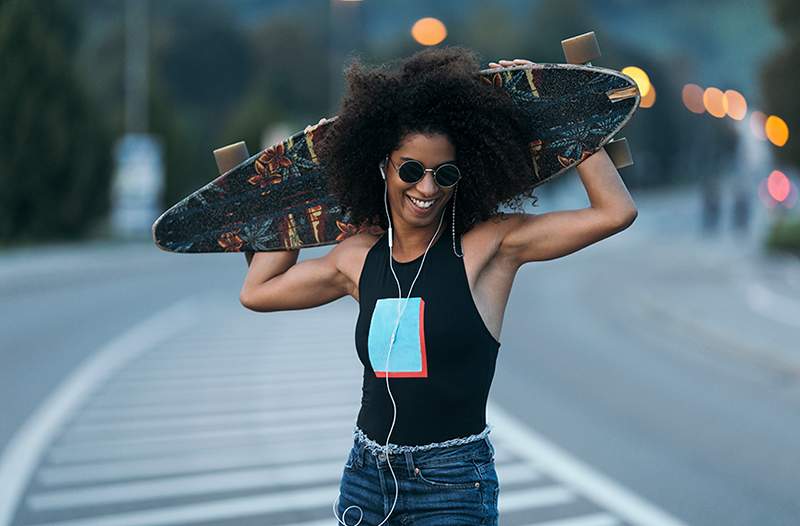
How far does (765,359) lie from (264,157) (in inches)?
429

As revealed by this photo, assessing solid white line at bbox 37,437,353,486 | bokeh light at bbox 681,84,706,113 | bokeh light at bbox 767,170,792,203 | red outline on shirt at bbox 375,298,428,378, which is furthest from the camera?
bokeh light at bbox 767,170,792,203

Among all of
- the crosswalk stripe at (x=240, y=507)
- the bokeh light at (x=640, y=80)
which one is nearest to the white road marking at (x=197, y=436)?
the crosswalk stripe at (x=240, y=507)

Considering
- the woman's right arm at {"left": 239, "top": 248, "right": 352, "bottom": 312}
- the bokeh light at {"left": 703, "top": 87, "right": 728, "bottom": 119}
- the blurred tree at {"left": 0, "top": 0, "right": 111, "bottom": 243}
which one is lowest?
the woman's right arm at {"left": 239, "top": 248, "right": 352, "bottom": 312}

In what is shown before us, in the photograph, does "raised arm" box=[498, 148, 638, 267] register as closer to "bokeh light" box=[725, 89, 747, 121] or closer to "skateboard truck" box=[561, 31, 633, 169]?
"skateboard truck" box=[561, 31, 633, 169]

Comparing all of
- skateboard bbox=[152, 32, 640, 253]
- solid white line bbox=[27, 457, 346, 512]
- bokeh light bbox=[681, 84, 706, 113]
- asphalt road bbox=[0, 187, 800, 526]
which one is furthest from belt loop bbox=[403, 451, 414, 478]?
bokeh light bbox=[681, 84, 706, 113]

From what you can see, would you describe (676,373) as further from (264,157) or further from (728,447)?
(264,157)

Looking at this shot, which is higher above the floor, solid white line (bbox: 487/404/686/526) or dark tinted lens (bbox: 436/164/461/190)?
dark tinted lens (bbox: 436/164/461/190)

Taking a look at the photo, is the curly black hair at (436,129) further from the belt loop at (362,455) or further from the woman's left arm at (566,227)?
the belt loop at (362,455)

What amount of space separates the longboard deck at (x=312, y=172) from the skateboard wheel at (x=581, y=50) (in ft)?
0.18

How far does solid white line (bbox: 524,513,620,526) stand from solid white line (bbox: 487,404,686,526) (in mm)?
90

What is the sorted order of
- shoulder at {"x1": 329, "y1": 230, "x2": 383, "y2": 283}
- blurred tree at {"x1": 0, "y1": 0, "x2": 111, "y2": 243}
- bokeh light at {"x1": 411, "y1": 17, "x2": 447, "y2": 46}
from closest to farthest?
shoulder at {"x1": 329, "y1": 230, "x2": 383, "y2": 283}, bokeh light at {"x1": 411, "y1": 17, "x2": 447, "y2": 46}, blurred tree at {"x1": 0, "y1": 0, "x2": 111, "y2": 243}

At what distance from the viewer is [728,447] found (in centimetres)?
842

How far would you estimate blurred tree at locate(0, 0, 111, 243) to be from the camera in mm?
35125

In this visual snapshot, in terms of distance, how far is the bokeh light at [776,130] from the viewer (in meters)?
29.3
